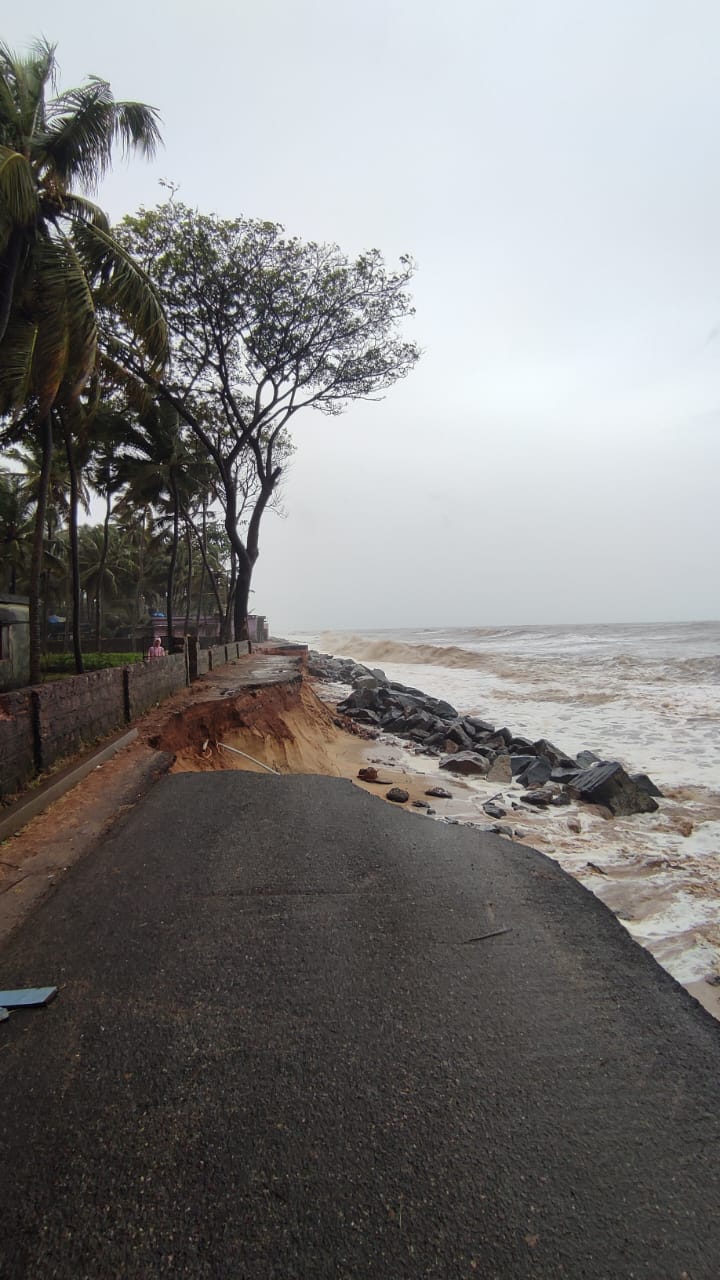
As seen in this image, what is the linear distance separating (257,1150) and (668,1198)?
1.15m

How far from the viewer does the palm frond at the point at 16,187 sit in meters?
6.39

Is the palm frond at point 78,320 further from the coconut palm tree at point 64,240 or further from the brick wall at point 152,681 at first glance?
the brick wall at point 152,681

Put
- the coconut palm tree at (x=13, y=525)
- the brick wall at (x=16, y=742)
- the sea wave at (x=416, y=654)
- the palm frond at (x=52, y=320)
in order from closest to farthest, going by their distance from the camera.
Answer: the brick wall at (x=16, y=742) < the palm frond at (x=52, y=320) < the coconut palm tree at (x=13, y=525) < the sea wave at (x=416, y=654)

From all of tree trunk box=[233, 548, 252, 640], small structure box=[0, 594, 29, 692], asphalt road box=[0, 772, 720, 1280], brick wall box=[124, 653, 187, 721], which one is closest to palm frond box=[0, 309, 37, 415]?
brick wall box=[124, 653, 187, 721]

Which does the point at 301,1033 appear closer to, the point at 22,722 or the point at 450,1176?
the point at 450,1176

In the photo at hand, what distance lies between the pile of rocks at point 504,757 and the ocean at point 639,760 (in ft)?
1.08

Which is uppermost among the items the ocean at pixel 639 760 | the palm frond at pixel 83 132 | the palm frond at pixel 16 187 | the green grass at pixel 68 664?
the palm frond at pixel 83 132

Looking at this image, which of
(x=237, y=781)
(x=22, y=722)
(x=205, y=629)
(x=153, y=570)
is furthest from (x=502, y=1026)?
(x=153, y=570)

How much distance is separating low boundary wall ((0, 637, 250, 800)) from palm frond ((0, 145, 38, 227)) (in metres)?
5.27

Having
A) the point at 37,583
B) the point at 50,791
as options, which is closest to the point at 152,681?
the point at 50,791

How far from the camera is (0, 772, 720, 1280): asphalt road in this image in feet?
4.80

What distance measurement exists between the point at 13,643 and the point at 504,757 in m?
10.6

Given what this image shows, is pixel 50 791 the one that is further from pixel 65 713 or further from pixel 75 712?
pixel 75 712

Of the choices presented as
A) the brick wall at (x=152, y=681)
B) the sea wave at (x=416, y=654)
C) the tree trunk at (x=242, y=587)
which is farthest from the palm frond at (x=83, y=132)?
the sea wave at (x=416, y=654)
